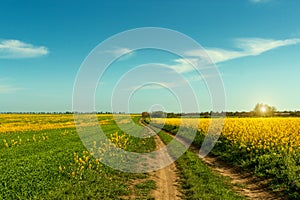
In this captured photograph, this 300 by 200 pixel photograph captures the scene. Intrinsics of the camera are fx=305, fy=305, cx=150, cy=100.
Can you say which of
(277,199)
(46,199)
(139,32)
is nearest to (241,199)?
(277,199)

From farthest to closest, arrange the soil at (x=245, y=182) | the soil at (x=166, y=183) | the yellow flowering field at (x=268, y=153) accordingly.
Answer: the yellow flowering field at (x=268, y=153) → the soil at (x=245, y=182) → the soil at (x=166, y=183)

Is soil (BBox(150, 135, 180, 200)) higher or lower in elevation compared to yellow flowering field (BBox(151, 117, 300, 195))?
lower

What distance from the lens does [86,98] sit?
58.8 ft

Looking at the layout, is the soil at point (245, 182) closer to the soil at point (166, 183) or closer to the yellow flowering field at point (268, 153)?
the yellow flowering field at point (268, 153)

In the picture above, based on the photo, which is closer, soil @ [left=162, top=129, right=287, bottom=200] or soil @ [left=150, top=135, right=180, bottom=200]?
soil @ [left=150, top=135, right=180, bottom=200]

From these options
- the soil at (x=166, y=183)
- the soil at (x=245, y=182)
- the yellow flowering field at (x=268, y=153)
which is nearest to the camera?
the soil at (x=166, y=183)

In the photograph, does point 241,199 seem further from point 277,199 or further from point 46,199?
point 46,199

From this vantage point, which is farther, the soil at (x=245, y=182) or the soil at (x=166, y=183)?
the soil at (x=245, y=182)

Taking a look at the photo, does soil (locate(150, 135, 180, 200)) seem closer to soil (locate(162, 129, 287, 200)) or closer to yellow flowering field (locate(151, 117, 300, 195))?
soil (locate(162, 129, 287, 200))

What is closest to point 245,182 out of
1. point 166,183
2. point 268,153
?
point 268,153

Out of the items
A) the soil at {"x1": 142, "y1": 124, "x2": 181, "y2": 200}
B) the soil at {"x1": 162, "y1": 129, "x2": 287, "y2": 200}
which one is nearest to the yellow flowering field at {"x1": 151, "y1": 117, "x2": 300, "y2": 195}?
the soil at {"x1": 162, "y1": 129, "x2": 287, "y2": 200}

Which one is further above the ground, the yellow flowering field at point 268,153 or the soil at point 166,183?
the yellow flowering field at point 268,153

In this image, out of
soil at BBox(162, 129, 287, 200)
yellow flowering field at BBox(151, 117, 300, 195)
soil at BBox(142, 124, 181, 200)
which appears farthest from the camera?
yellow flowering field at BBox(151, 117, 300, 195)

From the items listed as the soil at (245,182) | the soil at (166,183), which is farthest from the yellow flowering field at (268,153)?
the soil at (166,183)
